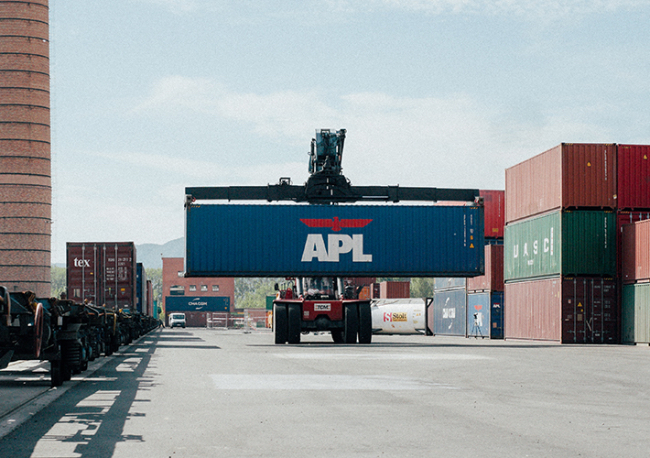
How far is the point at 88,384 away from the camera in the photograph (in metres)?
14.6

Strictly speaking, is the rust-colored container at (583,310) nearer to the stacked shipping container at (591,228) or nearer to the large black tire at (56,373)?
the stacked shipping container at (591,228)

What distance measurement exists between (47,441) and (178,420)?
1859 mm

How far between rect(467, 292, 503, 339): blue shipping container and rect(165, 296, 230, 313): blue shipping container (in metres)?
77.6

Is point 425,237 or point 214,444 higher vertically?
point 425,237

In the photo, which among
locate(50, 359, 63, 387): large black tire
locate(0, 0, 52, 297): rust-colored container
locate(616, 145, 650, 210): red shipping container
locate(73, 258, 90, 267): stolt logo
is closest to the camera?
locate(50, 359, 63, 387): large black tire

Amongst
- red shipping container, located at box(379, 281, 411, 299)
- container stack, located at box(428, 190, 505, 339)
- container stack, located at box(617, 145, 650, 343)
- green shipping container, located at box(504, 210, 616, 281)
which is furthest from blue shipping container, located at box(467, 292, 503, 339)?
red shipping container, located at box(379, 281, 411, 299)

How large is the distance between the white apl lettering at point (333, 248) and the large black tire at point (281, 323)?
342 cm

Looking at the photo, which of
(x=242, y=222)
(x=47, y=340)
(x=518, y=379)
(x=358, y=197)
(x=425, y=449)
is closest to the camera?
(x=425, y=449)

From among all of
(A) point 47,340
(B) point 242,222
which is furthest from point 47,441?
(B) point 242,222

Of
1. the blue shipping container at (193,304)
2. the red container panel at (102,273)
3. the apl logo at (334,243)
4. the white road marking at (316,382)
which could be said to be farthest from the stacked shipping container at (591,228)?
the blue shipping container at (193,304)

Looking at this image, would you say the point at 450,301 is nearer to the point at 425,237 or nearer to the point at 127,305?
the point at 425,237

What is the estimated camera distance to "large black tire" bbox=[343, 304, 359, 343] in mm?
33250

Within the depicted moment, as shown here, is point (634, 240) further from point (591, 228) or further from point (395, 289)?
point (395, 289)

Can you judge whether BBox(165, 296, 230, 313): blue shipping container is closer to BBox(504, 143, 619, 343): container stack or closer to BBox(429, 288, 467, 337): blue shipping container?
BBox(429, 288, 467, 337): blue shipping container
